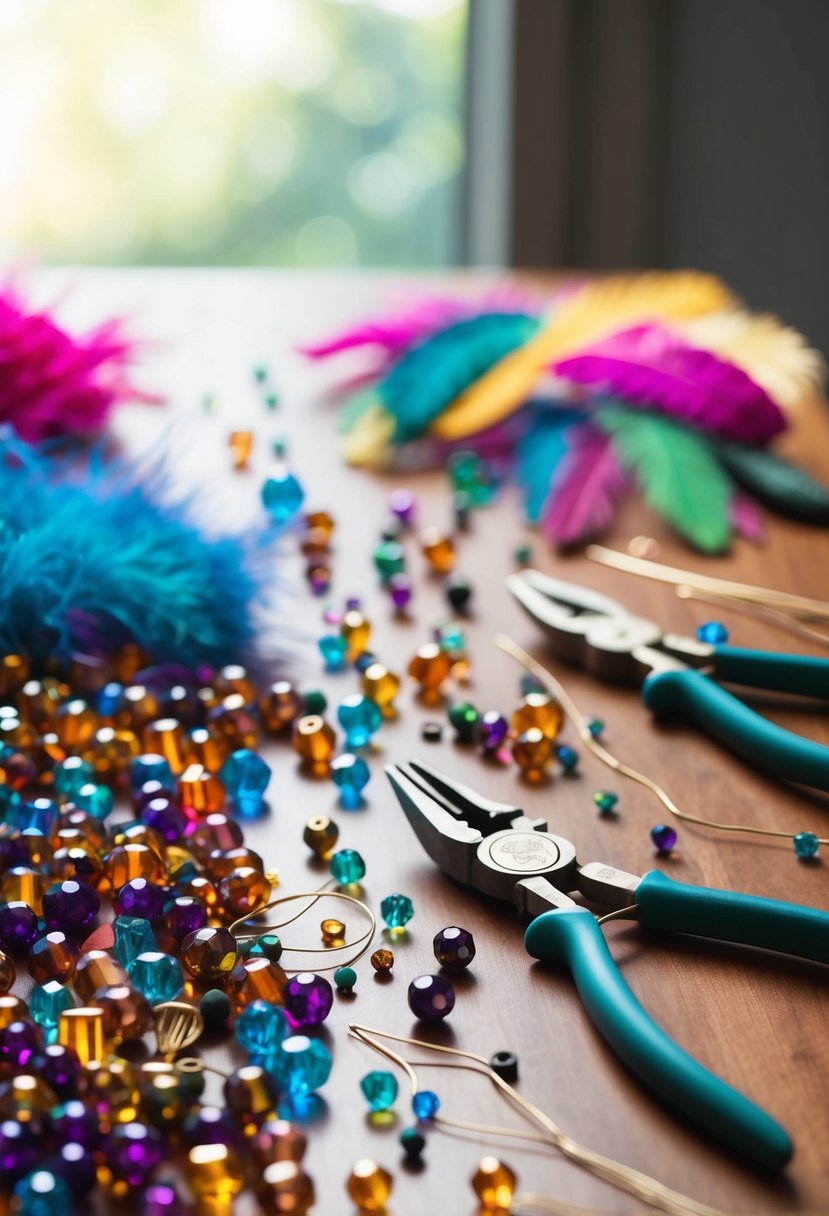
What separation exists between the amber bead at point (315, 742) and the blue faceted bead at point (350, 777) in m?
0.02

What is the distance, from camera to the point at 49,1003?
48 cm

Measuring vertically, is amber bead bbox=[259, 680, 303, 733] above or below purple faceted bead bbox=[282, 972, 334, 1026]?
below

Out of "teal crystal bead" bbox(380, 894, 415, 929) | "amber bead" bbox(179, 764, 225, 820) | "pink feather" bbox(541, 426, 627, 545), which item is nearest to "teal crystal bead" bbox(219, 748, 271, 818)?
"amber bead" bbox(179, 764, 225, 820)

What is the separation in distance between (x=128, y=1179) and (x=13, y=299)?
0.79 meters

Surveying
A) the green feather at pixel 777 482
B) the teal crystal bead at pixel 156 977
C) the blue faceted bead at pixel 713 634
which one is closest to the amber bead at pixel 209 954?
the teal crystal bead at pixel 156 977

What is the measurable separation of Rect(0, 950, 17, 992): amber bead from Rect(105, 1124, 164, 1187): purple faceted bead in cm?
10

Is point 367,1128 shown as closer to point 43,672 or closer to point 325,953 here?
point 325,953

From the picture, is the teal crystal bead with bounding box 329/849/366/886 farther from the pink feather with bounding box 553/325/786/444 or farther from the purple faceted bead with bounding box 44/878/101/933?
the pink feather with bounding box 553/325/786/444

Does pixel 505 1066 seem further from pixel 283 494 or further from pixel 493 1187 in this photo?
pixel 283 494

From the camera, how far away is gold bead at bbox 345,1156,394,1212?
404mm

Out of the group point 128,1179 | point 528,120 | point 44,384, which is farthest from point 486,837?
point 528,120

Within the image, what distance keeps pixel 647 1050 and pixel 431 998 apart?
0.08 metres

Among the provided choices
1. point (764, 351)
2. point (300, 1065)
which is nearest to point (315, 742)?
point (300, 1065)

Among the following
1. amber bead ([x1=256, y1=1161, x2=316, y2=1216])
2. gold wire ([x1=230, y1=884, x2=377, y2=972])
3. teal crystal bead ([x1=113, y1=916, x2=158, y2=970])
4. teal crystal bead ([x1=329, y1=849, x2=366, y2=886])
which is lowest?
gold wire ([x1=230, y1=884, x2=377, y2=972])
